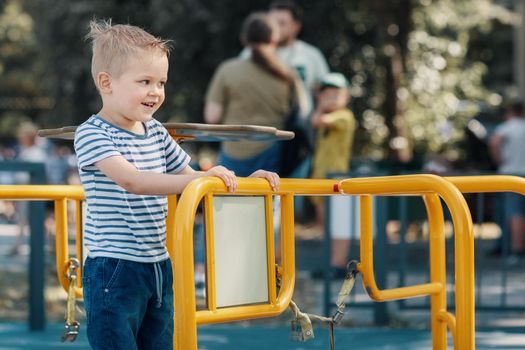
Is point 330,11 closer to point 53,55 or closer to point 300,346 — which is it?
point 53,55

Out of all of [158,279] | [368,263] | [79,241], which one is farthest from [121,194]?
[368,263]

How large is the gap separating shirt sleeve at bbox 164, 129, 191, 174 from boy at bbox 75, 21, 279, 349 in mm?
113

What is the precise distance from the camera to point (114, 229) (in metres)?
3.52

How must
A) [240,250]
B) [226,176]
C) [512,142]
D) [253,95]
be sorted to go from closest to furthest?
[226,176], [240,250], [253,95], [512,142]

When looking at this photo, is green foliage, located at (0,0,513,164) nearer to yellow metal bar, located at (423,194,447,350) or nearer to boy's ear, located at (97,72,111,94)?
yellow metal bar, located at (423,194,447,350)

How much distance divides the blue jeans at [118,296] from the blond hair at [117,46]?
1.90ft

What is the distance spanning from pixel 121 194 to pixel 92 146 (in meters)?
0.17

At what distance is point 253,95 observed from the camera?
7977 mm

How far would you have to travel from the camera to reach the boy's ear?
139 inches

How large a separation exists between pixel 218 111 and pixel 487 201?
5583 mm

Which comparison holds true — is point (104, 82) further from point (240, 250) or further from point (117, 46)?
point (240, 250)

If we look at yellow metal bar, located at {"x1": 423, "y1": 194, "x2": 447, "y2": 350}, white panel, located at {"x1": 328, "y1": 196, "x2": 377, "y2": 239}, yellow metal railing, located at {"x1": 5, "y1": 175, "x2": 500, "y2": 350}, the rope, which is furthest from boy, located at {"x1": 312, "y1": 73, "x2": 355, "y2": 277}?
the rope

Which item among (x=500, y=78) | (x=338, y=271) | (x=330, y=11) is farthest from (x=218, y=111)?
(x=500, y=78)

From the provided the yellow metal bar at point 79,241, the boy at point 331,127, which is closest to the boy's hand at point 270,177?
the yellow metal bar at point 79,241
